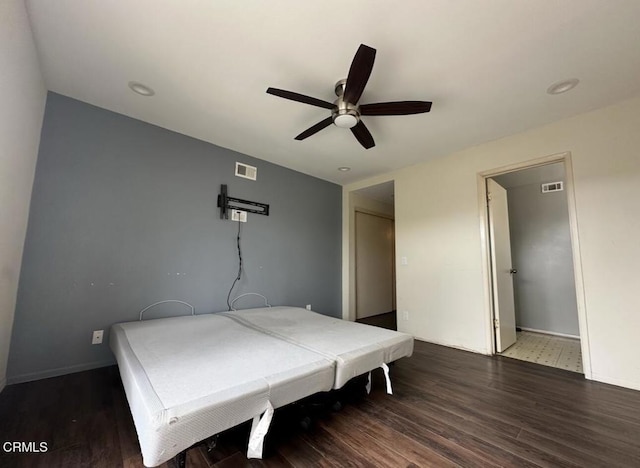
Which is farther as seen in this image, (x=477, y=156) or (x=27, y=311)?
(x=477, y=156)

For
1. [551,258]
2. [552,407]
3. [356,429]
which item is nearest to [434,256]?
[552,407]

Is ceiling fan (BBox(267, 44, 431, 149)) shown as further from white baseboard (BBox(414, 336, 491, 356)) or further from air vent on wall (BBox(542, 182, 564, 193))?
air vent on wall (BBox(542, 182, 564, 193))

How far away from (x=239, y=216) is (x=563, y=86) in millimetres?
3421

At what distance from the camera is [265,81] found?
208cm

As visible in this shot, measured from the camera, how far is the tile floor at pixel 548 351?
8.70ft

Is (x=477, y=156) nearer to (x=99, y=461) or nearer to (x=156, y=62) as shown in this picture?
(x=156, y=62)

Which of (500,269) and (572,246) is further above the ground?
(572,246)

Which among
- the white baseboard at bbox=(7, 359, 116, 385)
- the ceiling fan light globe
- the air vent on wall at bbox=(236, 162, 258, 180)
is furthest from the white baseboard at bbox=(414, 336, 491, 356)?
the white baseboard at bbox=(7, 359, 116, 385)

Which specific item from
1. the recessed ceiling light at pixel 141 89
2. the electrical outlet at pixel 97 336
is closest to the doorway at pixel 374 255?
the recessed ceiling light at pixel 141 89

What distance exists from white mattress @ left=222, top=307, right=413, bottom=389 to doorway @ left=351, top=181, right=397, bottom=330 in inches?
84.4

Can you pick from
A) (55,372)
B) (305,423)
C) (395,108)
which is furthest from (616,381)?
(55,372)

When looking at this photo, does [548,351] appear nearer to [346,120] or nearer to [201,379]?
[346,120]

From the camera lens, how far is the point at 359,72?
1.60m

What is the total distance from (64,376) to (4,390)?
1.05 feet
